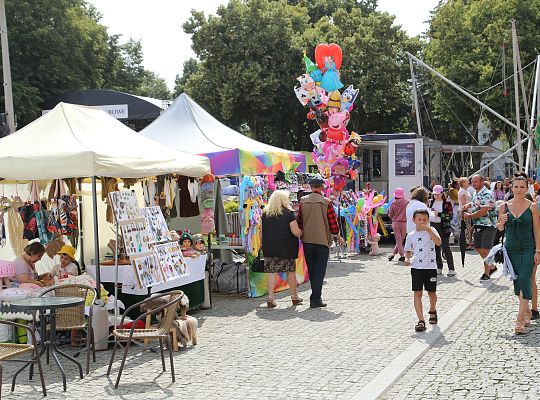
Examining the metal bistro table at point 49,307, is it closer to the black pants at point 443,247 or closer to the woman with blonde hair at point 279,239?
the woman with blonde hair at point 279,239

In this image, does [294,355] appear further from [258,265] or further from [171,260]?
[258,265]

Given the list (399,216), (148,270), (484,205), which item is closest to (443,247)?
(484,205)

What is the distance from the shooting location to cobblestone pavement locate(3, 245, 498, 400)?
6.79 meters

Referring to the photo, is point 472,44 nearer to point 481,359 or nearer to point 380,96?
point 380,96

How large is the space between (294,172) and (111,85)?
33.0 meters

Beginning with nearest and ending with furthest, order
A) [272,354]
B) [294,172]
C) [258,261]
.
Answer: [272,354] < [258,261] < [294,172]

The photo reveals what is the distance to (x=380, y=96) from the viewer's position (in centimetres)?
3612

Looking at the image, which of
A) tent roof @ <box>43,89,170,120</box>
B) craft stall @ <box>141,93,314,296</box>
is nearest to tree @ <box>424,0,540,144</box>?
tent roof @ <box>43,89,170,120</box>

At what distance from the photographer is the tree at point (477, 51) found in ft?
123

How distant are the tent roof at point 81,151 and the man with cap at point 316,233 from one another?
1.88 metres

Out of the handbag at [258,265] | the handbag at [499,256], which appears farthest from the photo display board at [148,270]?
the handbag at [499,256]

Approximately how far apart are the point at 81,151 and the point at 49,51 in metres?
31.0

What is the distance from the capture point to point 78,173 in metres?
8.53

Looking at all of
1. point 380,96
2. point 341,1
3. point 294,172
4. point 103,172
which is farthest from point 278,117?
point 103,172
